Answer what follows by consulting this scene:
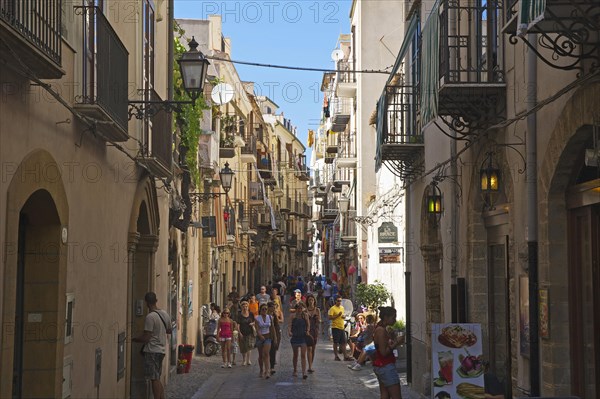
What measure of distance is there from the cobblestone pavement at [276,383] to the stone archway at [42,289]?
798 centimetres

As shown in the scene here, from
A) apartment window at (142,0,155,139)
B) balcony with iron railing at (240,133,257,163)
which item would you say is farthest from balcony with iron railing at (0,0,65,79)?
balcony with iron railing at (240,133,257,163)

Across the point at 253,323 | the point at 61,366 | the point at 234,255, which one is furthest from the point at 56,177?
the point at 234,255

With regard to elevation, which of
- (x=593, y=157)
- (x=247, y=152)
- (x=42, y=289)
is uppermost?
(x=247, y=152)

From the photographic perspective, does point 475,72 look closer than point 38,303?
No

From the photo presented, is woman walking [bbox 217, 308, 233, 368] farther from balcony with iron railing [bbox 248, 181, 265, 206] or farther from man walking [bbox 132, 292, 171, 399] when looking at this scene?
balcony with iron railing [bbox 248, 181, 265, 206]

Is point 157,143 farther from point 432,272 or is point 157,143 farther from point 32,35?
point 32,35

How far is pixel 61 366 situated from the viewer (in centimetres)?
1028

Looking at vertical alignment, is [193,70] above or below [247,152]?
below

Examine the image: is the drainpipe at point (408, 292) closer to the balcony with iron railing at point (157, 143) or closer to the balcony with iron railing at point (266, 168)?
the balcony with iron railing at point (157, 143)

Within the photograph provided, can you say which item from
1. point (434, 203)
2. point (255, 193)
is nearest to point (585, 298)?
point (434, 203)

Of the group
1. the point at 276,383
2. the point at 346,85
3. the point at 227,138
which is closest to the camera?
the point at 276,383

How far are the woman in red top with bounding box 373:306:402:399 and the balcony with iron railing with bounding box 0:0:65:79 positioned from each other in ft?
19.9

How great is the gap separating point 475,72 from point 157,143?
591cm

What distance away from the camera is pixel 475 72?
1304cm
